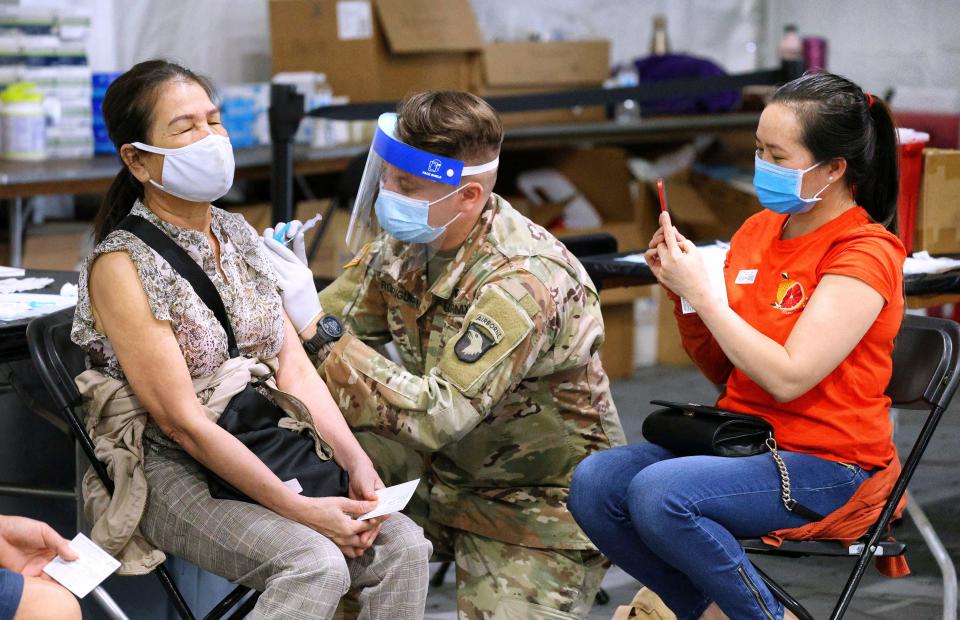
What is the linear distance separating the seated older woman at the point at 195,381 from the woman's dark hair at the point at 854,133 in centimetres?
104

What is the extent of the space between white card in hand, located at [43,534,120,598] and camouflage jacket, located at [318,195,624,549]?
0.52m

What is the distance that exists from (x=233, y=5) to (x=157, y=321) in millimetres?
3597

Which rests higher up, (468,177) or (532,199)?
(468,177)

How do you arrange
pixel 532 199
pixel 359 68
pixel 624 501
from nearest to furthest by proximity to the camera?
pixel 624 501 < pixel 359 68 < pixel 532 199

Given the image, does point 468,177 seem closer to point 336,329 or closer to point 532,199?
point 336,329

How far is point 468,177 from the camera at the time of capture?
2.27 m

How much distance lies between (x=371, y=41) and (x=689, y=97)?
5.55 ft

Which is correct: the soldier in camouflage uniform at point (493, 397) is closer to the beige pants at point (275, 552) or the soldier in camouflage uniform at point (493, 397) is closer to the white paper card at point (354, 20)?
the beige pants at point (275, 552)

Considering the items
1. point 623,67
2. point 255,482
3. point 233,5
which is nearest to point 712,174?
point 623,67

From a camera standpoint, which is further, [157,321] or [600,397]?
[600,397]

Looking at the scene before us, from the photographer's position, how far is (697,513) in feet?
6.81

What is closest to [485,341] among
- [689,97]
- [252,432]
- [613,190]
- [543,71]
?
[252,432]

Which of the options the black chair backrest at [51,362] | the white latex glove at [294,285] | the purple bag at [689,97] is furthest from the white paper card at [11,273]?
the purple bag at [689,97]

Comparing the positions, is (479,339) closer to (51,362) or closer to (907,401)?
(51,362)
